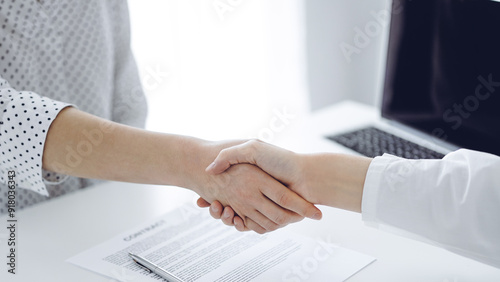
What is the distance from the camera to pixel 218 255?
3.23 ft

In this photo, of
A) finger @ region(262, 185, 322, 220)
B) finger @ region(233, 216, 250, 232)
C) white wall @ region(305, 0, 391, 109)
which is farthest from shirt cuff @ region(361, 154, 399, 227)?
white wall @ region(305, 0, 391, 109)

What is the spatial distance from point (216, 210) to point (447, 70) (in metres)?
0.69

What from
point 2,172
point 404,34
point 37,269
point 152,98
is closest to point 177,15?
point 152,98

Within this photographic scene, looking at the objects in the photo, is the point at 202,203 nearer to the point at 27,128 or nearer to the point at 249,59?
the point at 27,128

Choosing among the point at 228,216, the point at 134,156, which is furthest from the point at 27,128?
the point at 228,216

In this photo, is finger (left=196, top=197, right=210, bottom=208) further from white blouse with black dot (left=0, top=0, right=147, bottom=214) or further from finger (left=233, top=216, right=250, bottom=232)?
white blouse with black dot (left=0, top=0, right=147, bottom=214)

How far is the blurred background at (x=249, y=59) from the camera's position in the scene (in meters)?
2.36

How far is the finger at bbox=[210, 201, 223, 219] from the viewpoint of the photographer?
1098 mm

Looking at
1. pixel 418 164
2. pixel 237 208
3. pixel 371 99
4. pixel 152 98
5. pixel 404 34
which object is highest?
pixel 404 34

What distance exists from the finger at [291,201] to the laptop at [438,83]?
0.38 meters

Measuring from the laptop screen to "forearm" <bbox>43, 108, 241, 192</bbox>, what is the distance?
638 millimetres

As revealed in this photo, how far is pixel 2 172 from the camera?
1.14 meters

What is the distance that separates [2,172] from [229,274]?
0.54 meters

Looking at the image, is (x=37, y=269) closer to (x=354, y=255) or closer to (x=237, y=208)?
(x=237, y=208)
